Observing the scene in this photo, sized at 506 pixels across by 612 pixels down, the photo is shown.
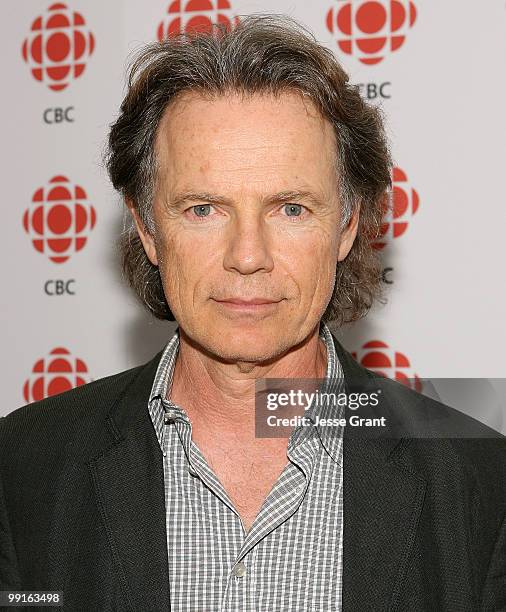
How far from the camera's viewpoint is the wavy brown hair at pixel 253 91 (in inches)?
68.0

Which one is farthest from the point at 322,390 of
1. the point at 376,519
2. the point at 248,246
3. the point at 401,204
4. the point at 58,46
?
the point at 58,46

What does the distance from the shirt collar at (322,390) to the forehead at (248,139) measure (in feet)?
1.34

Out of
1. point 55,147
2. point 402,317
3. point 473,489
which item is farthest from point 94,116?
point 473,489

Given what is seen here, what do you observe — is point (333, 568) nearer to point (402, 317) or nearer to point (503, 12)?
point (402, 317)

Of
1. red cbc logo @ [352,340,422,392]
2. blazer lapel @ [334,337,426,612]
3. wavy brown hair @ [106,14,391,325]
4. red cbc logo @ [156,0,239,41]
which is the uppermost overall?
red cbc logo @ [156,0,239,41]

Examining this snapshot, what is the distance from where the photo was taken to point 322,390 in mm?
1851

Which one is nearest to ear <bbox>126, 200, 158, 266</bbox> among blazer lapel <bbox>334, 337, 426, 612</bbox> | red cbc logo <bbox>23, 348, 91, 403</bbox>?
blazer lapel <bbox>334, 337, 426, 612</bbox>

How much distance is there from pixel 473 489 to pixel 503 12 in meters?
1.31

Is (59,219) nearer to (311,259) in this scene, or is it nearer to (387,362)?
(387,362)

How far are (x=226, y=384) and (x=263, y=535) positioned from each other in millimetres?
337

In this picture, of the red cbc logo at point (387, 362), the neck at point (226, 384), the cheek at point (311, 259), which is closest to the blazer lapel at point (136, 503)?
the neck at point (226, 384)

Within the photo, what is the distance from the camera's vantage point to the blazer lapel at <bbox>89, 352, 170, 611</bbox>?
1.58m

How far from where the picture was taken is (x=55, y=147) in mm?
2771

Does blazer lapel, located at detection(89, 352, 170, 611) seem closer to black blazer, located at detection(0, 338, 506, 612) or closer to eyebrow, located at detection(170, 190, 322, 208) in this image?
black blazer, located at detection(0, 338, 506, 612)
